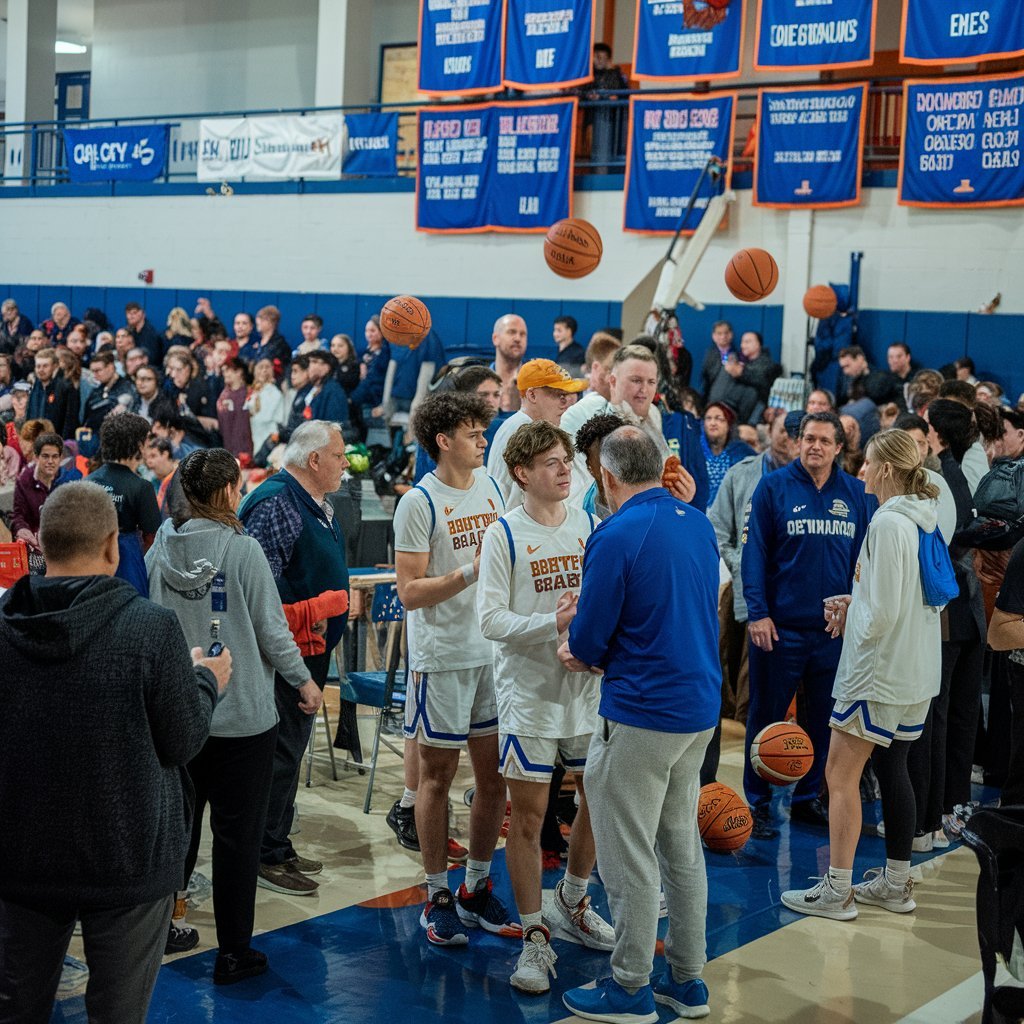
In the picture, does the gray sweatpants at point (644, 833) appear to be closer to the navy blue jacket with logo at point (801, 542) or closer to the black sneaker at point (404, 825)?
the black sneaker at point (404, 825)

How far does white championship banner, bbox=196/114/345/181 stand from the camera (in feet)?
53.5

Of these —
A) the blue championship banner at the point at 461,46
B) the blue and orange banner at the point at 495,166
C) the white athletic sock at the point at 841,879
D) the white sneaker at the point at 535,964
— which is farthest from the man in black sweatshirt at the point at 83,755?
the blue championship banner at the point at 461,46

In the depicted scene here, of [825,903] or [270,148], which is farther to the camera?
[270,148]

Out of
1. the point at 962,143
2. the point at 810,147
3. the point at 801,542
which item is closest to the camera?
the point at 801,542

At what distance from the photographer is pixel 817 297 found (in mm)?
12695

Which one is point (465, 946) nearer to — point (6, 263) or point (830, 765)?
point (830, 765)

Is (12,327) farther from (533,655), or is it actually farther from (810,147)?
(533,655)

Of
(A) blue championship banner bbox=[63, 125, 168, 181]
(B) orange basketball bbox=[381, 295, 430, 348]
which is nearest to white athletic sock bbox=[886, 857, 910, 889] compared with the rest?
(B) orange basketball bbox=[381, 295, 430, 348]

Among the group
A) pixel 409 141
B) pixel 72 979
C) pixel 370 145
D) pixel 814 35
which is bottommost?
pixel 72 979

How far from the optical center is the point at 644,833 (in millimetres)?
4000

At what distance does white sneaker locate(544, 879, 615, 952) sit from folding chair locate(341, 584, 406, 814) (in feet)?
4.65

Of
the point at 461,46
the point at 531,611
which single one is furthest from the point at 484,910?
the point at 461,46

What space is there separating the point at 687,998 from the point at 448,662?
55.8 inches

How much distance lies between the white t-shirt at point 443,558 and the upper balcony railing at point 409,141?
31.5 feet
